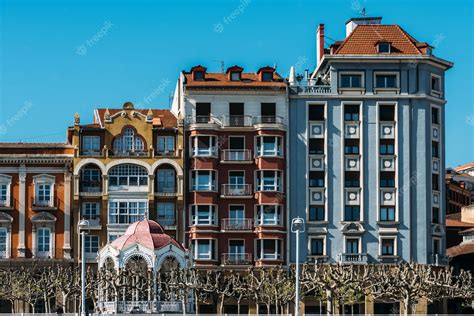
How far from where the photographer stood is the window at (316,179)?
4496 inches

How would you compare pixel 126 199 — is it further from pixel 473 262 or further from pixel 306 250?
pixel 473 262

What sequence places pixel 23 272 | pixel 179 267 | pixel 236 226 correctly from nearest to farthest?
pixel 179 267
pixel 23 272
pixel 236 226

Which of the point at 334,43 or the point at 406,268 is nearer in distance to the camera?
the point at 406,268

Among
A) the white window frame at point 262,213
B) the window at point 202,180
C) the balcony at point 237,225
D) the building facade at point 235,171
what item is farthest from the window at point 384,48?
the balcony at point 237,225

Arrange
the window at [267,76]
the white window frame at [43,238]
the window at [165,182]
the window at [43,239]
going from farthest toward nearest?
1. the window at [267,76]
2. the window at [165,182]
3. the window at [43,239]
4. the white window frame at [43,238]

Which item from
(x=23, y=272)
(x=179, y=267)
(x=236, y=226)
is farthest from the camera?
(x=236, y=226)

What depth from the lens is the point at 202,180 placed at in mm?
113625

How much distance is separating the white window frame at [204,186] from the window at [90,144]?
8.55m

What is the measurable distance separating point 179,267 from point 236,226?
17.6 meters

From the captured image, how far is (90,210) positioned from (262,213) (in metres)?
14.8

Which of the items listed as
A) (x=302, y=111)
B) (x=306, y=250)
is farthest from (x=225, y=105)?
(x=306, y=250)

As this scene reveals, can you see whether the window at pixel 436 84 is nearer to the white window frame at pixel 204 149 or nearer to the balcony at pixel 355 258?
the balcony at pixel 355 258

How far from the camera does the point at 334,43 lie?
11812 cm

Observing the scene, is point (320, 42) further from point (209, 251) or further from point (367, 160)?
point (209, 251)
